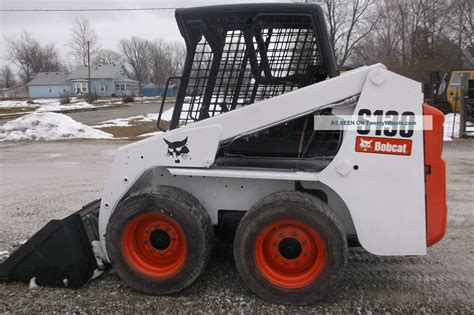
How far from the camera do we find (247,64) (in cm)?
369

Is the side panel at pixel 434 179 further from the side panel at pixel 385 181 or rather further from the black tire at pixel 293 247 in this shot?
the black tire at pixel 293 247

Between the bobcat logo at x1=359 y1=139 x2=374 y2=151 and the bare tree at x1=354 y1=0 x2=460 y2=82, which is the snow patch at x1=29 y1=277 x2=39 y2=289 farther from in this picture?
the bare tree at x1=354 y1=0 x2=460 y2=82

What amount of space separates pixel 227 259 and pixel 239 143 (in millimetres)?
1126

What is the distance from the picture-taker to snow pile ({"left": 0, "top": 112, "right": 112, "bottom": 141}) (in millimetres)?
15070

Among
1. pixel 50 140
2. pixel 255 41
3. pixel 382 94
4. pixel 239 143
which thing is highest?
pixel 255 41

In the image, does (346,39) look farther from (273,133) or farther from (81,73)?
(81,73)

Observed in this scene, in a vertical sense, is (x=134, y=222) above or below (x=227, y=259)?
above

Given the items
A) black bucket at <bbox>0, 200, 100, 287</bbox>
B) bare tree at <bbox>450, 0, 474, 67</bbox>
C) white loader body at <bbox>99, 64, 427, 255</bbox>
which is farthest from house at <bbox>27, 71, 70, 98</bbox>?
white loader body at <bbox>99, 64, 427, 255</bbox>

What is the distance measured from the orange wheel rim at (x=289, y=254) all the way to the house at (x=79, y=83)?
7844cm

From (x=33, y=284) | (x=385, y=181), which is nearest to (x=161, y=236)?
(x=33, y=284)

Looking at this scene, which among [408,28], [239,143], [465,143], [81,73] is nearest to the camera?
[239,143]

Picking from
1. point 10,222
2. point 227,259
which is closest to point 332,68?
point 227,259

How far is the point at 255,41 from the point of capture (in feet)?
11.8

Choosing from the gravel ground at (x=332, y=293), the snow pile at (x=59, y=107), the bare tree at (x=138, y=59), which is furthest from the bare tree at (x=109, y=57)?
the gravel ground at (x=332, y=293)
